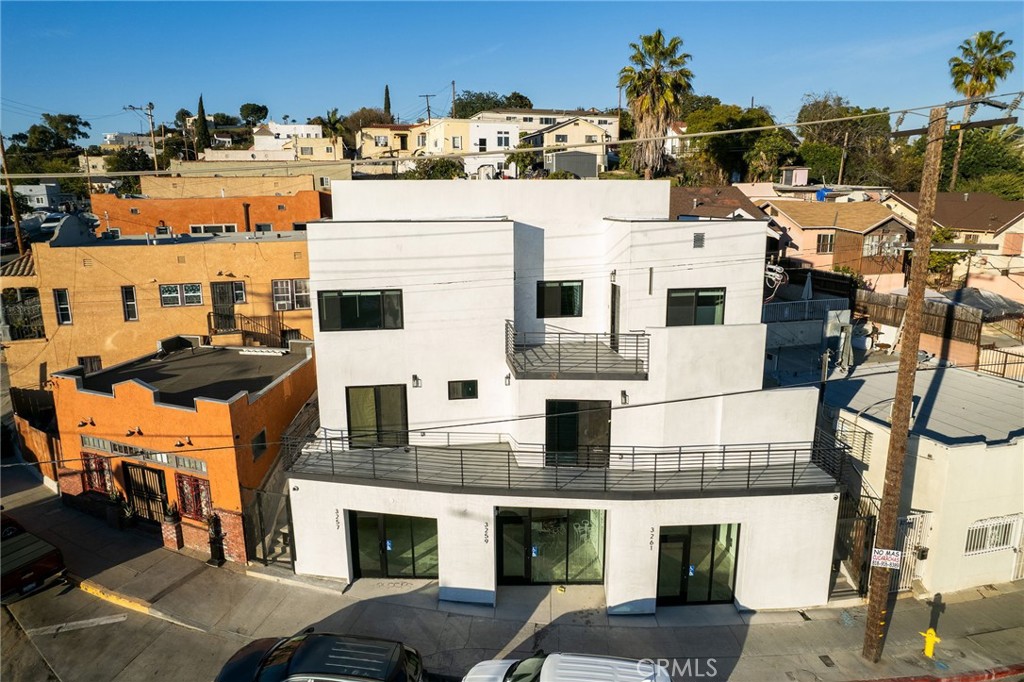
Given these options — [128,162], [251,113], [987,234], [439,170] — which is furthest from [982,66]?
[251,113]

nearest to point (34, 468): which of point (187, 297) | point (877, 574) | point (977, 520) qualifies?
point (187, 297)

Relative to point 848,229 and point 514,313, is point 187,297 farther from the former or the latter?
point 848,229

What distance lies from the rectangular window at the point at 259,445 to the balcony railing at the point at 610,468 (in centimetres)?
122

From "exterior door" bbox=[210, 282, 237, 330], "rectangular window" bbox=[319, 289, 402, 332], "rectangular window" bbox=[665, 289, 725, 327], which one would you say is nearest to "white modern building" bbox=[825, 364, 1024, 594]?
"rectangular window" bbox=[665, 289, 725, 327]

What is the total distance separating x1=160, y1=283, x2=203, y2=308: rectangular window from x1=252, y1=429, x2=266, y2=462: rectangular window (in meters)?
10.5

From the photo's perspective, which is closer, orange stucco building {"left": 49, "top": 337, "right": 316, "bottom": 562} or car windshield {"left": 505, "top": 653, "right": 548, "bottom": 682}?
car windshield {"left": 505, "top": 653, "right": 548, "bottom": 682}

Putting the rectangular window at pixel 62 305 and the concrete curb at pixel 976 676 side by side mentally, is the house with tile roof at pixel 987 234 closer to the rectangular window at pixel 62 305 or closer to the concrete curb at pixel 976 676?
the concrete curb at pixel 976 676

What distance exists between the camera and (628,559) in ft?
44.8

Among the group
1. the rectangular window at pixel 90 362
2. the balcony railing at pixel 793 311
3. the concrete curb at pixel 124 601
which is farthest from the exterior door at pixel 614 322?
the rectangular window at pixel 90 362

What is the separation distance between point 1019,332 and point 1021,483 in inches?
543

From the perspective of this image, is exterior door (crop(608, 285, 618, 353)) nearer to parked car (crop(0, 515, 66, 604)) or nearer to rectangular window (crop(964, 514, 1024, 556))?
rectangular window (crop(964, 514, 1024, 556))

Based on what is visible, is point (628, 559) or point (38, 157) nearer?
point (628, 559)

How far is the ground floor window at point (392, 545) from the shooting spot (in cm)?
1474

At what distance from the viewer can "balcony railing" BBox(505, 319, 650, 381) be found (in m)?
14.9
